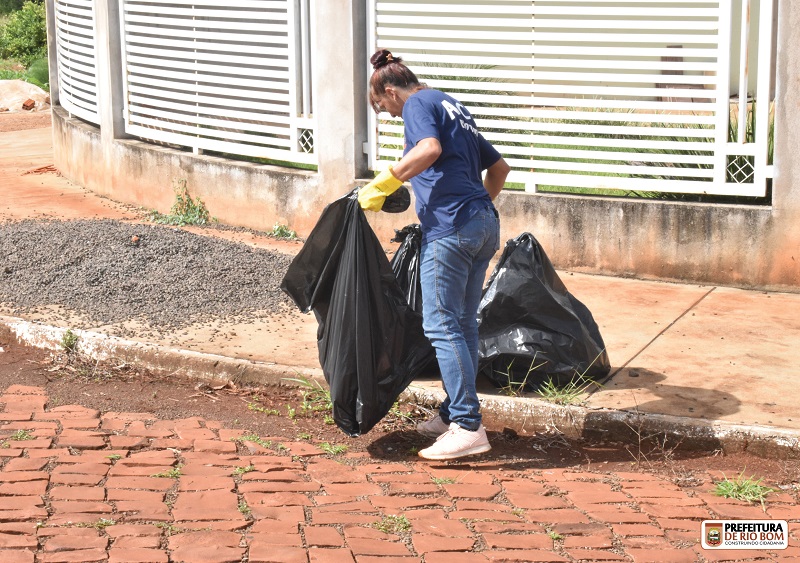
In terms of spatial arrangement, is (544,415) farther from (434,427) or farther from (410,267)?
(410,267)

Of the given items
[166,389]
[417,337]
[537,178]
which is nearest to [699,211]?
[537,178]

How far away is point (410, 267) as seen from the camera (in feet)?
18.8

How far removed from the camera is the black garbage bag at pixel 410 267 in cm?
568

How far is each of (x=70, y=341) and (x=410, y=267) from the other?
2276 millimetres

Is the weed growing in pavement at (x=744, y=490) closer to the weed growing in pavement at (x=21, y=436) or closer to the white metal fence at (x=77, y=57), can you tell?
the weed growing in pavement at (x=21, y=436)

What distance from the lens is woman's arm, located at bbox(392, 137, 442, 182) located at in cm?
469

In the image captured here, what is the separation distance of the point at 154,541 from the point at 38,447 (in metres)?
1.26

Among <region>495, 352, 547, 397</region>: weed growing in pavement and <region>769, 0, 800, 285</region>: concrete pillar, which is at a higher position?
<region>769, 0, 800, 285</region>: concrete pillar

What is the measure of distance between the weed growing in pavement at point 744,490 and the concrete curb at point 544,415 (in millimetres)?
448

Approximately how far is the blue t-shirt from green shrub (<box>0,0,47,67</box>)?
900 inches

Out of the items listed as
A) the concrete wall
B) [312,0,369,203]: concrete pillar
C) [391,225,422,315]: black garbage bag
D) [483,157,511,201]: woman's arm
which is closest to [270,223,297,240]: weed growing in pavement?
the concrete wall

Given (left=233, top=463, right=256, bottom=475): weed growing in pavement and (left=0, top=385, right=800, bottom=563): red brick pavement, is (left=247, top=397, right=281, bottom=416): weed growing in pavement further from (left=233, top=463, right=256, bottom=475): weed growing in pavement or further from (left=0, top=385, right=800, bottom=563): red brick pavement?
(left=233, top=463, right=256, bottom=475): weed growing in pavement

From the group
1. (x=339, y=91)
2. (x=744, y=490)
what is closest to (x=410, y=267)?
(x=744, y=490)

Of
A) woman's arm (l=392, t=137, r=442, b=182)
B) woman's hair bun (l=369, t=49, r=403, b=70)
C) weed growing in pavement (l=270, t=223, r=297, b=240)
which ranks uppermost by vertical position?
woman's hair bun (l=369, t=49, r=403, b=70)
